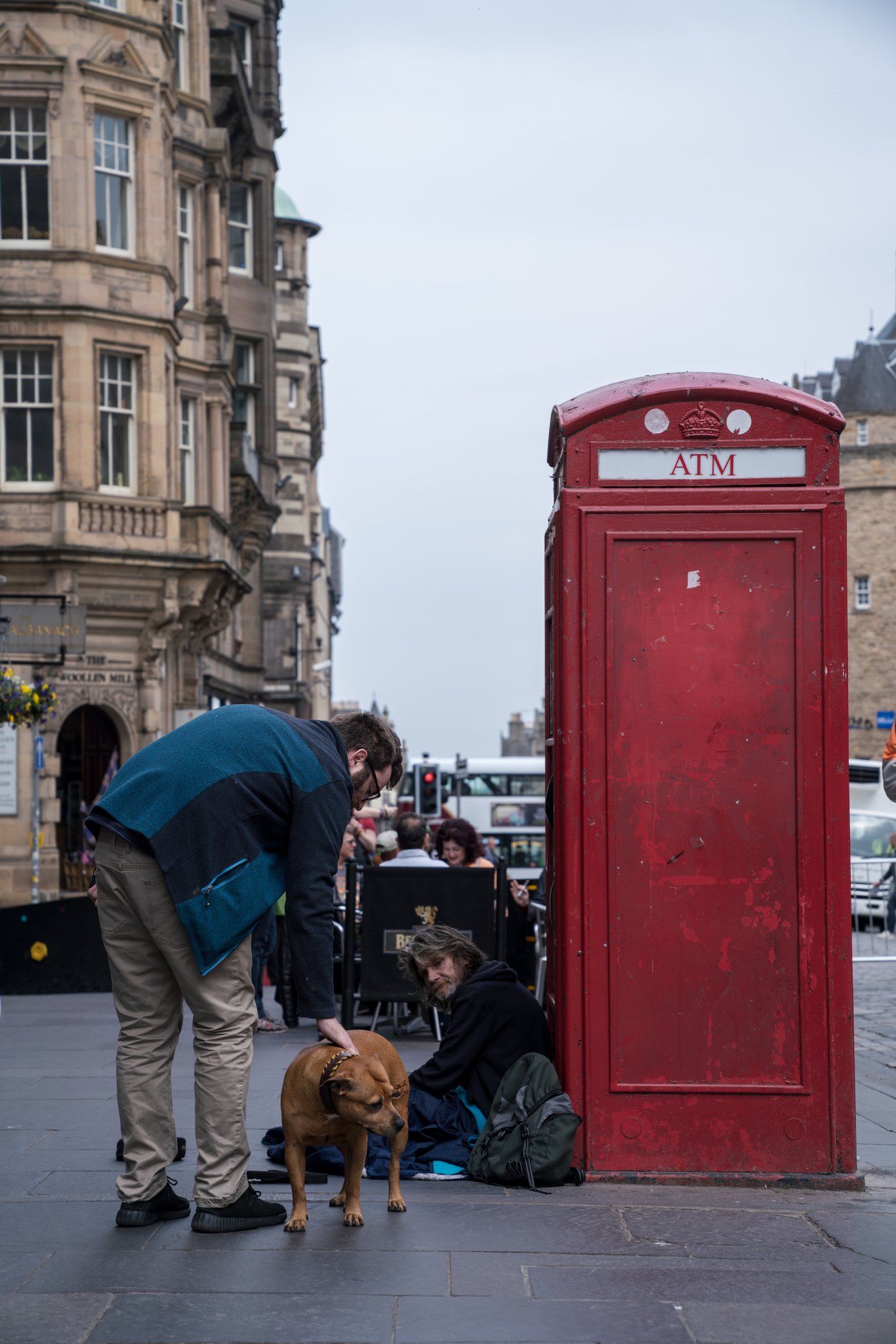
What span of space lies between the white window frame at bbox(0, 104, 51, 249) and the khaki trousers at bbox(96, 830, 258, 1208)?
19.0 metres

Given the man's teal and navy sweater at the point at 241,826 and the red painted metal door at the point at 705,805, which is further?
the red painted metal door at the point at 705,805

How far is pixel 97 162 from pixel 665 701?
63.8 feet

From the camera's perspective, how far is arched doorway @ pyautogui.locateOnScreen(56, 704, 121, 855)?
2473 centimetres

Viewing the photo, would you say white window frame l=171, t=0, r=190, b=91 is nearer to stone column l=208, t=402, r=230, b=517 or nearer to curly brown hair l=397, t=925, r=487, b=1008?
stone column l=208, t=402, r=230, b=517

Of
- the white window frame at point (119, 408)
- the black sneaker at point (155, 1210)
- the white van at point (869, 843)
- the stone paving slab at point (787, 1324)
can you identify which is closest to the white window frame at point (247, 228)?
the white window frame at point (119, 408)

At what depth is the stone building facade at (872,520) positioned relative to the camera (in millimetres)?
73375

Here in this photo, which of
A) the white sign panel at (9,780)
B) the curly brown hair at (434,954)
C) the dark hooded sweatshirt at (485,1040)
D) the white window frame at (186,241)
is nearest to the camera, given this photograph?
the dark hooded sweatshirt at (485,1040)

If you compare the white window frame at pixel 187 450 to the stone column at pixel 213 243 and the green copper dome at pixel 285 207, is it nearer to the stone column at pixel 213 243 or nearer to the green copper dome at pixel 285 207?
the stone column at pixel 213 243

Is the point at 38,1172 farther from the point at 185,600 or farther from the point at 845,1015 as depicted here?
the point at 185,600

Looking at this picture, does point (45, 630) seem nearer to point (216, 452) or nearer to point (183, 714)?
point (183, 714)

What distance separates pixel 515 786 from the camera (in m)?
38.0

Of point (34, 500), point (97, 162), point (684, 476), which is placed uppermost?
point (97, 162)

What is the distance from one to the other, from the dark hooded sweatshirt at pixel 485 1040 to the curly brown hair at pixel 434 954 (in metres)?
0.16

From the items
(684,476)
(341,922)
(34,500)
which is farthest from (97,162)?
(684,476)
